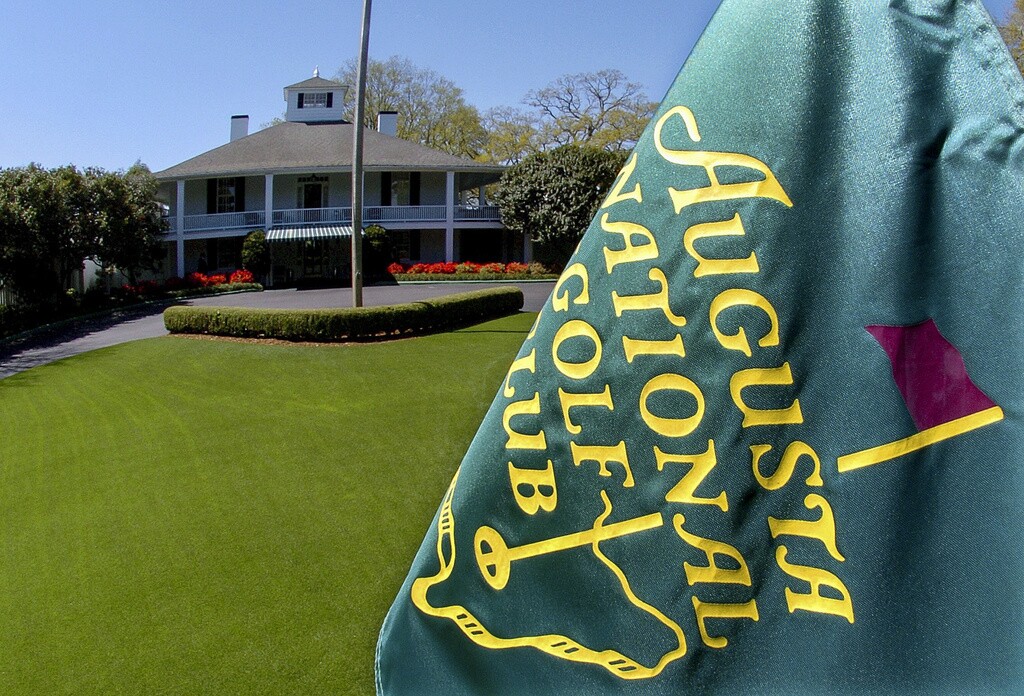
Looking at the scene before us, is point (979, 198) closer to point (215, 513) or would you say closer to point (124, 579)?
point (124, 579)

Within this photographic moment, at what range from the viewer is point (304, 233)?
3656cm

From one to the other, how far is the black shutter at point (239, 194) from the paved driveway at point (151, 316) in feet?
23.3

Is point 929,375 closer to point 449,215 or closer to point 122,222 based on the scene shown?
point 122,222

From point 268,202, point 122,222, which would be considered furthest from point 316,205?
point 122,222

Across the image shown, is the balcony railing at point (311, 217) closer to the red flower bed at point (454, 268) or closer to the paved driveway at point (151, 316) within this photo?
the red flower bed at point (454, 268)

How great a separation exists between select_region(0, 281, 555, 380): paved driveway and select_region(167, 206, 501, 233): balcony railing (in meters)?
5.33

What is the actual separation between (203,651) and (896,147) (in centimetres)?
555

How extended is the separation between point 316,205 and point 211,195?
5098mm

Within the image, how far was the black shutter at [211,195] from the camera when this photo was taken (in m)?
39.0

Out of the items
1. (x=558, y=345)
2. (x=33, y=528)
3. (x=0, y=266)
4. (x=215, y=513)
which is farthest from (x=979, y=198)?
(x=0, y=266)

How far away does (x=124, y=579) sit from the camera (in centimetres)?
685

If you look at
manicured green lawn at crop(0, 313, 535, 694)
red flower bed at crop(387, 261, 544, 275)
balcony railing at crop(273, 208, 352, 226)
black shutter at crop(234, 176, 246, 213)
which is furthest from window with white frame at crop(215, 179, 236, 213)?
manicured green lawn at crop(0, 313, 535, 694)

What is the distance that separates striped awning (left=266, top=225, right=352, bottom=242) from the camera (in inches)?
1428

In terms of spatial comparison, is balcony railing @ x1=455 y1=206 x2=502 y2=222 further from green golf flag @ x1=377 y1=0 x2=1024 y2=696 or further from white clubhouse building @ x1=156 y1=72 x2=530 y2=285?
green golf flag @ x1=377 y1=0 x2=1024 y2=696
